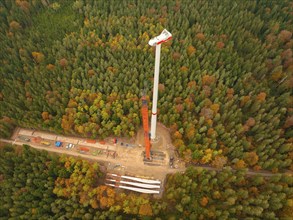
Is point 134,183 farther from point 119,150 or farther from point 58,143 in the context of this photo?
point 58,143

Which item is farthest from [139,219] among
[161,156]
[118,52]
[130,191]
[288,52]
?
[288,52]

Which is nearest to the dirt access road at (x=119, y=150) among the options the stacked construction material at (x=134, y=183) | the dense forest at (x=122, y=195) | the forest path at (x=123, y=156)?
the forest path at (x=123, y=156)

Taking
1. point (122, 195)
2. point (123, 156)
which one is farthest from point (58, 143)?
point (122, 195)

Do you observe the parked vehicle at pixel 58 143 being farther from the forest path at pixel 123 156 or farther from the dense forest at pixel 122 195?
the dense forest at pixel 122 195

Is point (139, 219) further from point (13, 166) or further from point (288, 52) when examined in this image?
point (288, 52)

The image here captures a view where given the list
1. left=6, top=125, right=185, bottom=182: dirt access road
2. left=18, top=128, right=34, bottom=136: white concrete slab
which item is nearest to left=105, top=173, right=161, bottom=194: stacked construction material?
left=6, top=125, right=185, bottom=182: dirt access road

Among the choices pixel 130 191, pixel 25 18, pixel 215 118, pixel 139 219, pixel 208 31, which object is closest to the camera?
pixel 139 219
